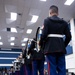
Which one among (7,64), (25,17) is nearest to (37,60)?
(25,17)

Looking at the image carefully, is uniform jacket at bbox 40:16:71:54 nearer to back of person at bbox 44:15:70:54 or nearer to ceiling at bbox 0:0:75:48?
back of person at bbox 44:15:70:54

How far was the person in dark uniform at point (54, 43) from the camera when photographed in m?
2.63

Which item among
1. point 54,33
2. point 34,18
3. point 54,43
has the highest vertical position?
point 34,18

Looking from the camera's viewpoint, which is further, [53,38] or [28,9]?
[28,9]

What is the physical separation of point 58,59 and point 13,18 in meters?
8.50

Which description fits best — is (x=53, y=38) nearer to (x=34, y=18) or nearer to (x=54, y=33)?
(x=54, y=33)

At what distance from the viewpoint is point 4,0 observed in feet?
26.5

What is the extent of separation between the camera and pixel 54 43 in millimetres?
2691

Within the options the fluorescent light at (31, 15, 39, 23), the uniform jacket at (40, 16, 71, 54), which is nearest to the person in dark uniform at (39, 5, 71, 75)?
the uniform jacket at (40, 16, 71, 54)

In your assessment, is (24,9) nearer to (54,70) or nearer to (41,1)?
(41,1)

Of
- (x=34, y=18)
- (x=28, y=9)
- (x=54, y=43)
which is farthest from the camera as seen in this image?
Result: (x=34, y=18)

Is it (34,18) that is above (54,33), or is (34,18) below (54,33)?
above

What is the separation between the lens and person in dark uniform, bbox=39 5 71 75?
2629 mm

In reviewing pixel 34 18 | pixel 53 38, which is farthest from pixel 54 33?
pixel 34 18
